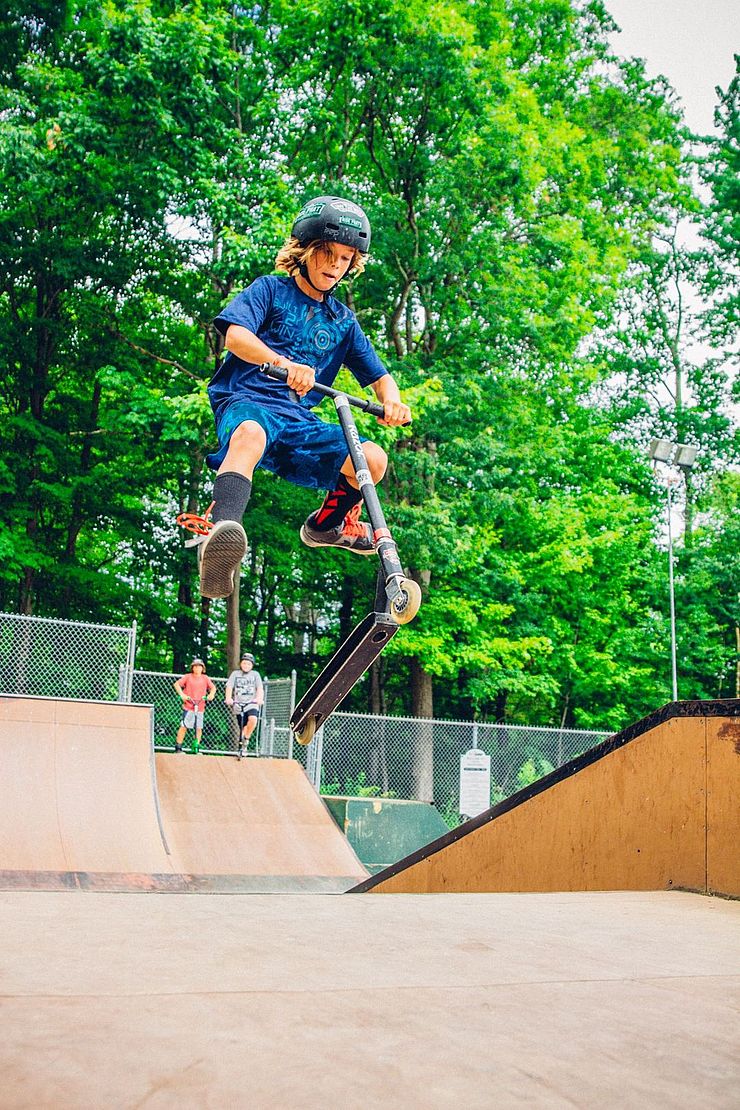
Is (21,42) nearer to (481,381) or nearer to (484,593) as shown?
(481,381)

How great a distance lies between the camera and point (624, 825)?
22.9ft

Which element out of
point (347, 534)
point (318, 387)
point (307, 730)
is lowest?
point (307, 730)

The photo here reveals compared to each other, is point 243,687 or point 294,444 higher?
point 294,444

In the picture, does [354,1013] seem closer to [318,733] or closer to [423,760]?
[318,733]

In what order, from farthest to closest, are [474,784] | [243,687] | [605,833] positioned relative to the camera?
1. [474,784]
2. [243,687]
3. [605,833]

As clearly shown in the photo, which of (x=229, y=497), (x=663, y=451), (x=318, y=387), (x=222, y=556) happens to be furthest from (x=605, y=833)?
(x=663, y=451)

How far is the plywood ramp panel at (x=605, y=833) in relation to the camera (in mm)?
6594

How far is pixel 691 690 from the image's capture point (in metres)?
30.0

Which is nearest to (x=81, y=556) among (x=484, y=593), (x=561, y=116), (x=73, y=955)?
(x=484, y=593)

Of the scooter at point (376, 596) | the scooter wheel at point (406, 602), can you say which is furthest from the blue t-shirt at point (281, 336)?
the scooter wheel at point (406, 602)

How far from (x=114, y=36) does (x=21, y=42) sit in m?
6.53

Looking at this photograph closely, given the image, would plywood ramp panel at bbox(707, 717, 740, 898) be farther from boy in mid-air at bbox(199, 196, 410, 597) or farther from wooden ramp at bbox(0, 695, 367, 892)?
wooden ramp at bbox(0, 695, 367, 892)

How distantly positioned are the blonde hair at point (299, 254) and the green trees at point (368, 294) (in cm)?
1275

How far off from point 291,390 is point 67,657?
31.2ft
